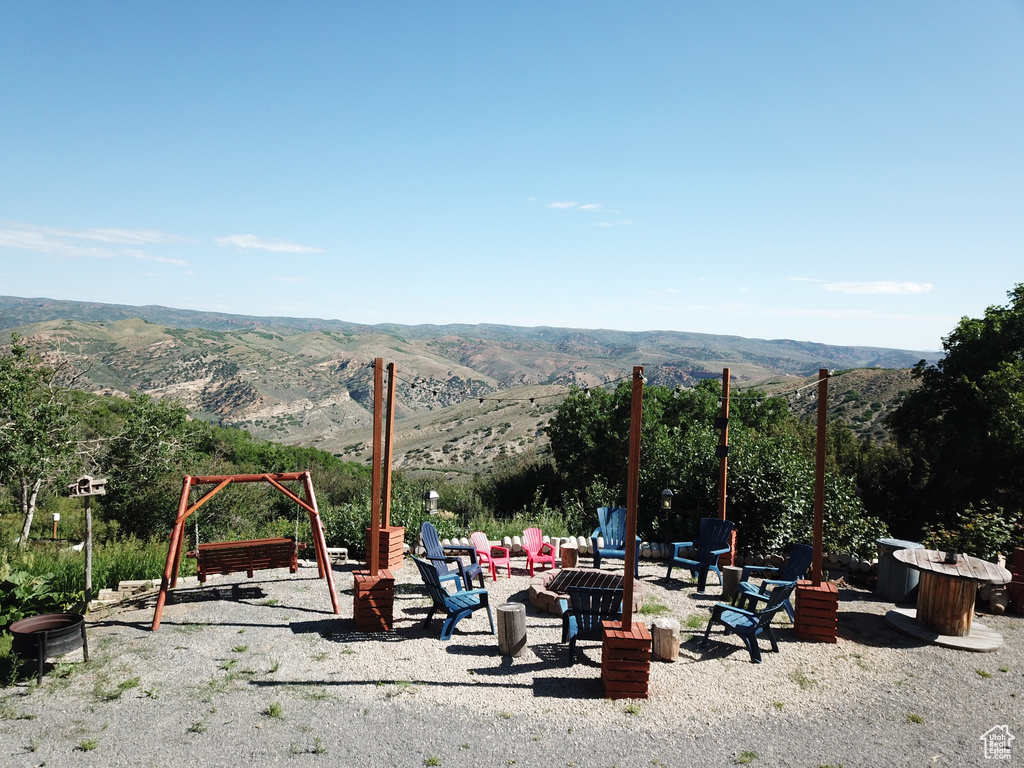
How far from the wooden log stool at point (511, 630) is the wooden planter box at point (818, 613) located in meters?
3.09

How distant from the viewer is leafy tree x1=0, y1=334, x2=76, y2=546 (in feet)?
42.4

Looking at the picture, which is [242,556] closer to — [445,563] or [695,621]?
[445,563]

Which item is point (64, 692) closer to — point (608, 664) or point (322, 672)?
point (322, 672)

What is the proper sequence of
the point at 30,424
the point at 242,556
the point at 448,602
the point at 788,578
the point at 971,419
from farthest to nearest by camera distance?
the point at 971,419
the point at 30,424
the point at 242,556
the point at 788,578
the point at 448,602

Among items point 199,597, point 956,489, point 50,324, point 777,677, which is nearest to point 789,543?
point 777,677

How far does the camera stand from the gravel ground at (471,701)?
460 centimetres

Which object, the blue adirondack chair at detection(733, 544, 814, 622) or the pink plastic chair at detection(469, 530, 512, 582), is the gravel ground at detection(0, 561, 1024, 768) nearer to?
the blue adirondack chair at detection(733, 544, 814, 622)

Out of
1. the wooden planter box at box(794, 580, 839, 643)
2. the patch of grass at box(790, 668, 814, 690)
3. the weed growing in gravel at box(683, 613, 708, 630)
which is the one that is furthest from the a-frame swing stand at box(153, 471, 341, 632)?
the wooden planter box at box(794, 580, 839, 643)

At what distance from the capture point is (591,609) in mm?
6168

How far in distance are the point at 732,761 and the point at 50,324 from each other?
123 metres

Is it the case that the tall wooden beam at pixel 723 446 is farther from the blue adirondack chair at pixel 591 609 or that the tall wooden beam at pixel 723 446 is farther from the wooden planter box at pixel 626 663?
the wooden planter box at pixel 626 663

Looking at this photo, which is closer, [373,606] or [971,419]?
[373,606]

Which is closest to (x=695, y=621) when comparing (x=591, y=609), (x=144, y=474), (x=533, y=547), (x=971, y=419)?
(x=591, y=609)

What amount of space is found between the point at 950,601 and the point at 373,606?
638cm
